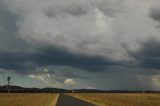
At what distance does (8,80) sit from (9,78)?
1029mm

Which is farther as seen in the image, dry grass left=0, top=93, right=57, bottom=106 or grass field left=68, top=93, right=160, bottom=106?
grass field left=68, top=93, right=160, bottom=106

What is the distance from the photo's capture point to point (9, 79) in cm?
14550

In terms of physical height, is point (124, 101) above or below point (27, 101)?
above

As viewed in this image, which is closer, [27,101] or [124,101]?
[27,101]

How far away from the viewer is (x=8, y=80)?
14550cm

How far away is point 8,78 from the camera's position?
475 ft

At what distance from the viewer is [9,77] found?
14425 cm

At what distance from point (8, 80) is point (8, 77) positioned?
81.5 inches

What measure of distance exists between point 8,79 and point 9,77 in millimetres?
1406

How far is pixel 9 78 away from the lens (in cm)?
14525

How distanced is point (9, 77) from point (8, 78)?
96 cm

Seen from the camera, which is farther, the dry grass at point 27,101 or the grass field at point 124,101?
the grass field at point 124,101

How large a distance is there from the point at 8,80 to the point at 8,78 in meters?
1.11

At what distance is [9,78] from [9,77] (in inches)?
44.8
